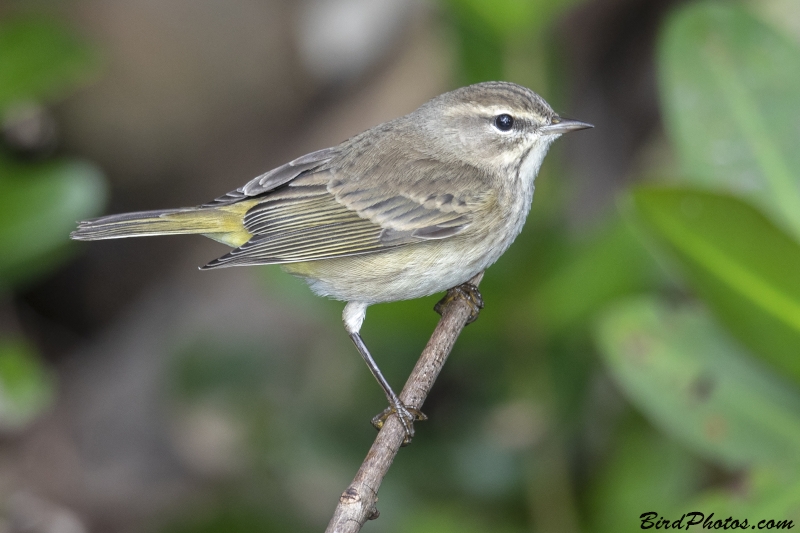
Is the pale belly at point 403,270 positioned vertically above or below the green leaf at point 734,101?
below

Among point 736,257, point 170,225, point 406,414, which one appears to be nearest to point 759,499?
point 736,257

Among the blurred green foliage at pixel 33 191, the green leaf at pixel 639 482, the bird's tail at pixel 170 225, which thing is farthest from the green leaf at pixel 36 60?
the green leaf at pixel 639 482

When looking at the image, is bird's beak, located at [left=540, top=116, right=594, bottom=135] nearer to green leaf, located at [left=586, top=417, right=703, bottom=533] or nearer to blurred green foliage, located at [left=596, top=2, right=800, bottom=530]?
blurred green foliage, located at [left=596, top=2, right=800, bottom=530]

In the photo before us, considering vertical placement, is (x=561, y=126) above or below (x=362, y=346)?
above

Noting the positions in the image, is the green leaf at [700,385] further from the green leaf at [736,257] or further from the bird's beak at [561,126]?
the bird's beak at [561,126]

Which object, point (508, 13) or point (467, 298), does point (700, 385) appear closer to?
point (467, 298)

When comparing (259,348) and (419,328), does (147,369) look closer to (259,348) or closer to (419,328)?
(259,348)

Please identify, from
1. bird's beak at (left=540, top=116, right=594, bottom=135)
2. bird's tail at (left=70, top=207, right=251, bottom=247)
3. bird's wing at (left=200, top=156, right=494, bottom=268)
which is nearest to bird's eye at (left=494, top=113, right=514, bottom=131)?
bird's beak at (left=540, top=116, right=594, bottom=135)
